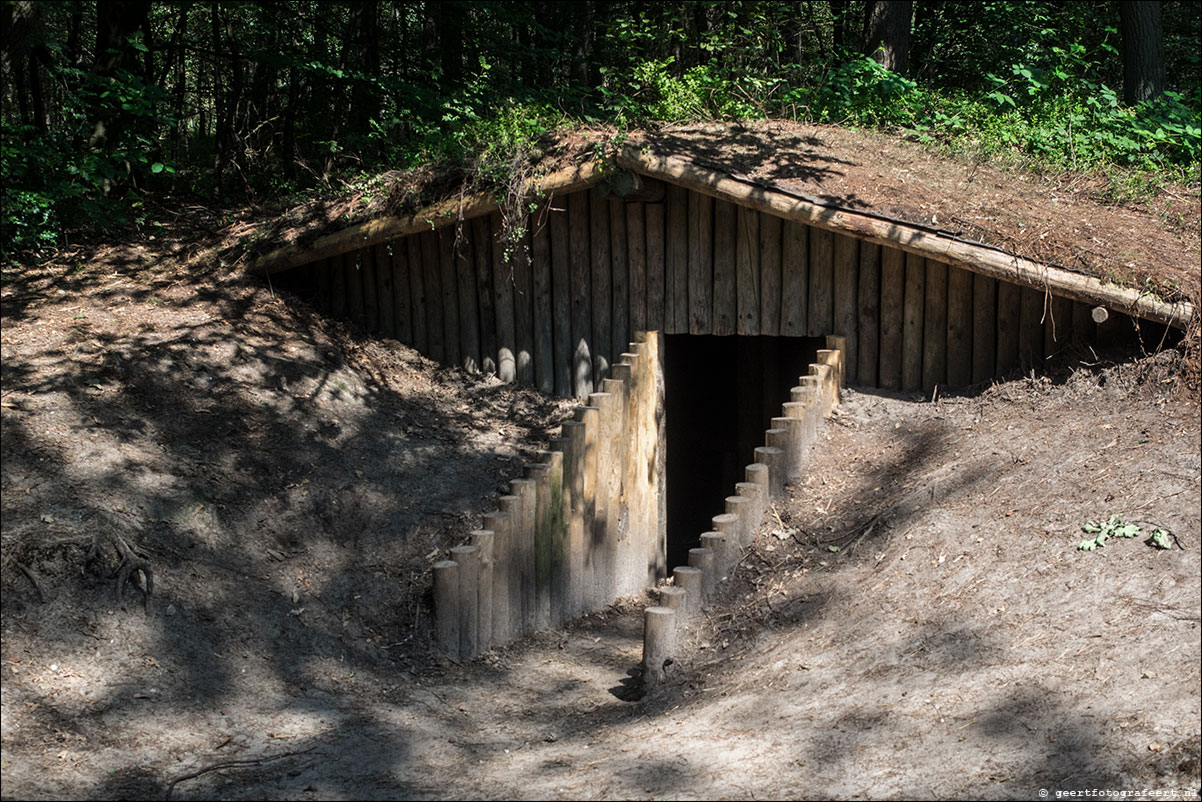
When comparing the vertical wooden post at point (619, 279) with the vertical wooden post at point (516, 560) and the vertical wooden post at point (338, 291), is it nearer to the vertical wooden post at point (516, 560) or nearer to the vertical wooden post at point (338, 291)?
the vertical wooden post at point (516, 560)

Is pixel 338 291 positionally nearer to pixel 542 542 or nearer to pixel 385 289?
pixel 385 289

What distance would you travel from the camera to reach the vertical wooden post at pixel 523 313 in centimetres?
878

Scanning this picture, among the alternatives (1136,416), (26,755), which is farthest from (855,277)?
(26,755)

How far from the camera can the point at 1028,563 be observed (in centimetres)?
532

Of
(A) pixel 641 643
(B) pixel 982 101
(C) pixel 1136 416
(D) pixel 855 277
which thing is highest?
(B) pixel 982 101

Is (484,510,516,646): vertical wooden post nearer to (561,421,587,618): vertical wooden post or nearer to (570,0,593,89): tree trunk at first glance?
(561,421,587,618): vertical wooden post

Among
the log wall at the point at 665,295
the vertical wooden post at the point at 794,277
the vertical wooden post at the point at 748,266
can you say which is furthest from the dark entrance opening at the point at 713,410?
the vertical wooden post at the point at 794,277

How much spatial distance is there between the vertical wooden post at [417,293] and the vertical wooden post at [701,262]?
2.59 meters

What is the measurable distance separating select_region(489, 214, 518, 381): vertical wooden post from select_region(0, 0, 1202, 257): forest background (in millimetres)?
685

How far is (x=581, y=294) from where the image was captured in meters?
8.64

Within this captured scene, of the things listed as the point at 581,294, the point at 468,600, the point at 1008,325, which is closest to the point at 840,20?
the point at 581,294

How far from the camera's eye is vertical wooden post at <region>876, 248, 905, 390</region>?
734 cm

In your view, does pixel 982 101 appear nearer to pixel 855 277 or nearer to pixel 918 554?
pixel 855 277

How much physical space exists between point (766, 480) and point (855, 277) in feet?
5.80
